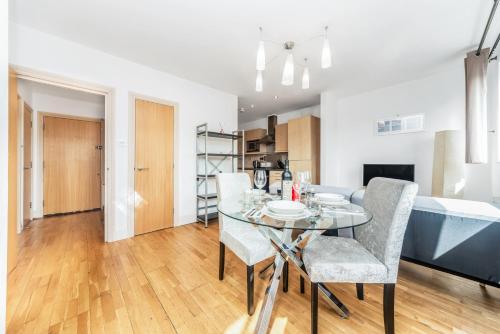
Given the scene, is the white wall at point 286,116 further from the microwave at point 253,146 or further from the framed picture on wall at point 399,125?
the framed picture on wall at point 399,125

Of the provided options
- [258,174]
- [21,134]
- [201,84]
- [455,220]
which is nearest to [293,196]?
[258,174]

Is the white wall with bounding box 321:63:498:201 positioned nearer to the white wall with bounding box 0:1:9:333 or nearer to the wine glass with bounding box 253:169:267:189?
the wine glass with bounding box 253:169:267:189

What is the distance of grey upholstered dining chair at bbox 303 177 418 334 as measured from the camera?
1.07 metres

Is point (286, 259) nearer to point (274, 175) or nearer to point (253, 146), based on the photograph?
point (274, 175)

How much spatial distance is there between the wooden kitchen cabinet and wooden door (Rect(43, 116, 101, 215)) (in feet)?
14.4

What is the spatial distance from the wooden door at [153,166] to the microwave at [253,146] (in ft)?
10.7

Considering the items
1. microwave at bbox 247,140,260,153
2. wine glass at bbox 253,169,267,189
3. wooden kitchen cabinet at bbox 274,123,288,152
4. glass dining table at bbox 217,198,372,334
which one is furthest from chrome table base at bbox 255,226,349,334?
microwave at bbox 247,140,260,153

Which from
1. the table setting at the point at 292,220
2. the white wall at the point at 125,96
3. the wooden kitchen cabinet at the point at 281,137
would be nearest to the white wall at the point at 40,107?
the white wall at the point at 125,96

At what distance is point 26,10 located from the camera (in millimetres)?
1825

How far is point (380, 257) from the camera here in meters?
1.16

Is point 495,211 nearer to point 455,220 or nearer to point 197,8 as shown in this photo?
point 455,220

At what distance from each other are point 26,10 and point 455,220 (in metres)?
4.13

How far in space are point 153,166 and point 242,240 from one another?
86.5 inches

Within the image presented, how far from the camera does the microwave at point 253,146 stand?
6.06m
